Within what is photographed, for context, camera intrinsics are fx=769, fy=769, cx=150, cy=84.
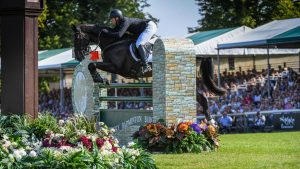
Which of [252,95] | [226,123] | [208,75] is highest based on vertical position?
[208,75]

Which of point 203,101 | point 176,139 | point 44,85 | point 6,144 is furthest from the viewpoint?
point 44,85

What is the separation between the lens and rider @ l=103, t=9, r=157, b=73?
Answer: 55.5 feet

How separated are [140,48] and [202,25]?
43103 mm

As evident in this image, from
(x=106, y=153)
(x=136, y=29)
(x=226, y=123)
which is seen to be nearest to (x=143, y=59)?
(x=136, y=29)

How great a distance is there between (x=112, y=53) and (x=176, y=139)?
3.88 metres

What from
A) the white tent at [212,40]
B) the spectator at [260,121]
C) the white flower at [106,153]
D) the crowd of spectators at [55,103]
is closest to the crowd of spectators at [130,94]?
the crowd of spectators at [55,103]

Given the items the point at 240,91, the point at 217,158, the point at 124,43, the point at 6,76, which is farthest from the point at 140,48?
the point at 240,91

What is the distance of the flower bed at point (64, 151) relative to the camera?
8.95m

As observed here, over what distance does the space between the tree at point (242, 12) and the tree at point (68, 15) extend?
18.8 ft

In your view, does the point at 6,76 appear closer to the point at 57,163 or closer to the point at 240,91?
the point at 57,163

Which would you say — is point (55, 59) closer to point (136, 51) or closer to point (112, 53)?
point (112, 53)

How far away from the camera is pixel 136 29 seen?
57.0ft

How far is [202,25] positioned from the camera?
60000 millimetres

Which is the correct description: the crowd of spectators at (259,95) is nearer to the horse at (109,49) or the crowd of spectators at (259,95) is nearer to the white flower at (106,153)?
the horse at (109,49)
